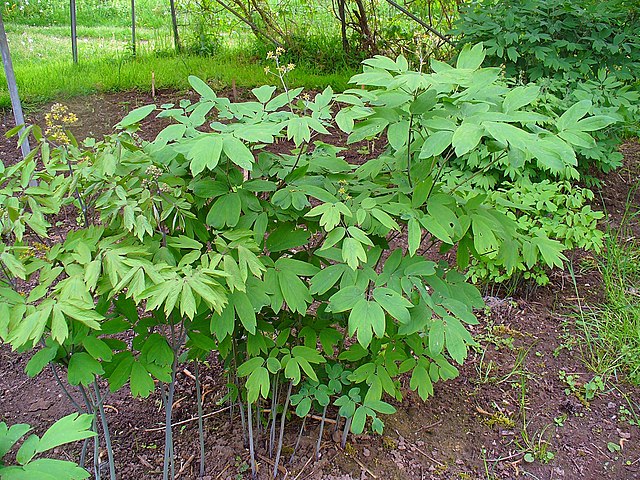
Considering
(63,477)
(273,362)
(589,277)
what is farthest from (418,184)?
(589,277)

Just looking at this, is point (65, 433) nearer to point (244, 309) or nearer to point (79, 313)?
point (79, 313)

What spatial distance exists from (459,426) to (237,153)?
162 cm

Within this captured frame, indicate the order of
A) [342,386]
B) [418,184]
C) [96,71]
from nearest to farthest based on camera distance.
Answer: [418,184]
[342,386]
[96,71]

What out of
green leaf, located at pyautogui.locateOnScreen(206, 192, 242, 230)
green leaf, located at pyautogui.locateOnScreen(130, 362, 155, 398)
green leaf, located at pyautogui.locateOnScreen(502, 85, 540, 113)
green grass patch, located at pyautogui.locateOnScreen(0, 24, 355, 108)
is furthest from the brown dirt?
green grass patch, located at pyautogui.locateOnScreen(0, 24, 355, 108)

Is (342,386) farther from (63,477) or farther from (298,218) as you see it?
(63,477)

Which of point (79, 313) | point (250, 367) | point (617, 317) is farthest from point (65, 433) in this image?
point (617, 317)

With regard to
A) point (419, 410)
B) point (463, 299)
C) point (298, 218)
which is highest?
point (298, 218)

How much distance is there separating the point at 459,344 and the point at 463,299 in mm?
278

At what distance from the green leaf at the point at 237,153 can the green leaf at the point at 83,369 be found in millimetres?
654

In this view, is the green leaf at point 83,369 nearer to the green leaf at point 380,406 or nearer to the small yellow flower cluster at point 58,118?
the small yellow flower cluster at point 58,118

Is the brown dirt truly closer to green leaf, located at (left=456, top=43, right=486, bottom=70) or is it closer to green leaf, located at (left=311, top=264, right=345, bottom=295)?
green leaf, located at (left=311, top=264, right=345, bottom=295)

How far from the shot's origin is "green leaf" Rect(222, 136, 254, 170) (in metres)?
1.36

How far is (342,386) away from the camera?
7.06 ft

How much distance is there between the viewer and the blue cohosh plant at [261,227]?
1365 mm
